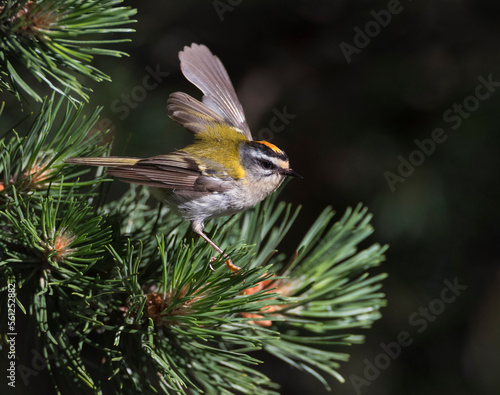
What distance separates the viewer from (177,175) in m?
1.63

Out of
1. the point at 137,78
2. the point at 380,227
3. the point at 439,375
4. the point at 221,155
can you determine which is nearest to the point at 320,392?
the point at 439,375

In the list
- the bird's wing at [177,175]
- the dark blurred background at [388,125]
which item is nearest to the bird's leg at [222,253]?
the bird's wing at [177,175]

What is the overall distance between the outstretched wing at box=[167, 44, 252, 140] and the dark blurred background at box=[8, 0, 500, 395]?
22.7 inches

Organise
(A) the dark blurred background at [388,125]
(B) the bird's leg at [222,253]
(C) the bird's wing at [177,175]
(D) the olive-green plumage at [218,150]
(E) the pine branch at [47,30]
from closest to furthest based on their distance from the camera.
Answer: (E) the pine branch at [47,30] < (B) the bird's leg at [222,253] < (C) the bird's wing at [177,175] < (D) the olive-green plumage at [218,150] < (A) the dark blurred background at [388,125]

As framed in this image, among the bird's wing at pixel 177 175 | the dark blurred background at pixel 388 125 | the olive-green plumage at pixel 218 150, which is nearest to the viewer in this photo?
the bird's wing at pixel 177 175

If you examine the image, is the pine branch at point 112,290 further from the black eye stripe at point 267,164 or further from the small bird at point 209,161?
the black eye stripe at point 267,164

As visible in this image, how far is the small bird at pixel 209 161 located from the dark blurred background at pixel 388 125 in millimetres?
599

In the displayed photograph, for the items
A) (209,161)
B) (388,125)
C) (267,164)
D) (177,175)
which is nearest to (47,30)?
(177,175)

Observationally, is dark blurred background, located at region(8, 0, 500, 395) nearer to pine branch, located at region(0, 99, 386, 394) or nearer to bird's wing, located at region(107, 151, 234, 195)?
bird's wing, located at region(107, 151, 234, 195)

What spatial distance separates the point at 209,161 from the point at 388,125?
102 centimetres

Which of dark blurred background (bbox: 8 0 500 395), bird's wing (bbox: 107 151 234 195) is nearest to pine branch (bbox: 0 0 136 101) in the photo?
bird's wing (bbox: 107 151 234 195)

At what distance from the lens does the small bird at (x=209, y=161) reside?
1.54 meters

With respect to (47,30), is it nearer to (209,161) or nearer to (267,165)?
(209,161)

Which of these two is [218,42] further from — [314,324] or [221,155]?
[314,324]
